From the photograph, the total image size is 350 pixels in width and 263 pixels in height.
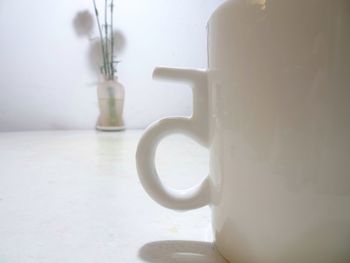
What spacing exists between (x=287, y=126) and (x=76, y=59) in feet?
3.59

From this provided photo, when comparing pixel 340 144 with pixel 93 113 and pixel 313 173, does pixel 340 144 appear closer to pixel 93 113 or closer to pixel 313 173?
pixel 313 173

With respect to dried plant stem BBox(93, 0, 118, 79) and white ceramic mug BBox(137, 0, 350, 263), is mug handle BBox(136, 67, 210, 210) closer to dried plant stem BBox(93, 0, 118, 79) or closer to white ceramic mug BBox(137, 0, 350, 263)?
white ceramic mug BBox(137, 0, 350, 263)

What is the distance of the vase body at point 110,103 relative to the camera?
107cm

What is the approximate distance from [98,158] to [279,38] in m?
0.48

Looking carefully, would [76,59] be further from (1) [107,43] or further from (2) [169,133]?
(2) [169,133]

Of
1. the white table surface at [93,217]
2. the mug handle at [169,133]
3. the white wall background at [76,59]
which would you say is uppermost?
the white wall background at [76,59]

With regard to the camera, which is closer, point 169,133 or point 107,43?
point 169,133

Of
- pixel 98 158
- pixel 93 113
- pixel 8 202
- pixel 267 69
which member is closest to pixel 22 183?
pixel 8 202

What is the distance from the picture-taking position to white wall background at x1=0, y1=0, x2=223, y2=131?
1.09m

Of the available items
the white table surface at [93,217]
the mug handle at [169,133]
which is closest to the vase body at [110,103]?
the white table surface at [93,217]

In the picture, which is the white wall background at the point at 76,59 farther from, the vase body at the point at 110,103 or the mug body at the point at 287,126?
the mug body at the point at 287,126

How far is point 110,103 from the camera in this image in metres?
1.07

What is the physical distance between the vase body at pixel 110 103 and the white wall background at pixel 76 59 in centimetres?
8

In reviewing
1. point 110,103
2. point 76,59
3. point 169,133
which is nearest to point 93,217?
point 169,133
